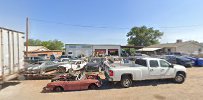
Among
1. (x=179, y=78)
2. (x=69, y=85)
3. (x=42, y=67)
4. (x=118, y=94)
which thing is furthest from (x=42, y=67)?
(x=179, y=78)

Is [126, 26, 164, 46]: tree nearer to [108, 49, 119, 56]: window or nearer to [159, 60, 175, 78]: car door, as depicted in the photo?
[108, 49, 119, 56]: window

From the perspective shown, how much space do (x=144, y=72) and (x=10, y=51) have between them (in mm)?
8119

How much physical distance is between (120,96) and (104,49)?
3196 centimetres

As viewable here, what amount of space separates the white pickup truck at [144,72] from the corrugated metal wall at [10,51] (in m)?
5.63

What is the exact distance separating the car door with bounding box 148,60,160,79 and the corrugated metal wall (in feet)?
27.7

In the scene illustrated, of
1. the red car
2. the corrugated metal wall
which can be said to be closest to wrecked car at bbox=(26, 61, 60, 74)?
the corrugated metal wall

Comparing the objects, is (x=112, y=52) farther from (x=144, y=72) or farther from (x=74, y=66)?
(x=144, y=72)

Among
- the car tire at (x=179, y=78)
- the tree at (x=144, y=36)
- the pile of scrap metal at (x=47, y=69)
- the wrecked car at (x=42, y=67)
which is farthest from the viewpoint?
the tree at (x=144, y=36)

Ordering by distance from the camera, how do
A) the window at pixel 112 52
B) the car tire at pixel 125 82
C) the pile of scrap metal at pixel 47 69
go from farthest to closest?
1. the window at pixel 112 52
2. the pile of scrap metal at pixel 47 69
3. the car tire at pixel 125 82

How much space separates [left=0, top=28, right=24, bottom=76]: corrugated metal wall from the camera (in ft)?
25.3

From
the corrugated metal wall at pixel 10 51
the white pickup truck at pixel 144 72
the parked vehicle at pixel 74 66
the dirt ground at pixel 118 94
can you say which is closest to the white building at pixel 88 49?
the parked vehicle at pixel 74 66

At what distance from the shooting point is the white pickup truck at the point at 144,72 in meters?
9.22

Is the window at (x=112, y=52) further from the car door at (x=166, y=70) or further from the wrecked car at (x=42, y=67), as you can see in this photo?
the car door at (x=166, y=70)

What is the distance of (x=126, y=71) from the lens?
932 cm
